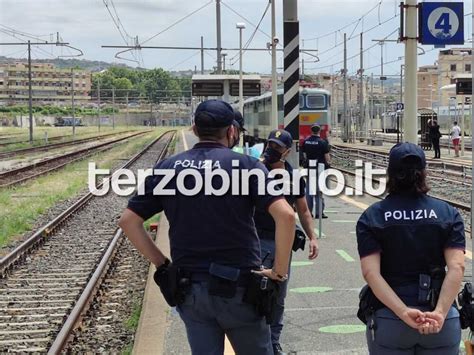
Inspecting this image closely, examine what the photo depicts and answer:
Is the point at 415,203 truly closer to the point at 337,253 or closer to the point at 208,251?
the point at 208,251

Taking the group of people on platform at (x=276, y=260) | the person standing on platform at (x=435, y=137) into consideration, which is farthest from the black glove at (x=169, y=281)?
the person standing on platform at (x=435, y=137)

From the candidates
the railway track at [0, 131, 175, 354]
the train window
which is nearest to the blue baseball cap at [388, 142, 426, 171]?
the railway track at [0, 131, 175, 354]

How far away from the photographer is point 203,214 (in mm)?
3492

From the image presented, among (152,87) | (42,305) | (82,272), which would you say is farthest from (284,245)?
(152,87)

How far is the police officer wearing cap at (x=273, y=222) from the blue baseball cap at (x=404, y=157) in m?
1.44

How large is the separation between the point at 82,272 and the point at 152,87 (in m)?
127

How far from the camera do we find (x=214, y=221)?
3479 millimetres

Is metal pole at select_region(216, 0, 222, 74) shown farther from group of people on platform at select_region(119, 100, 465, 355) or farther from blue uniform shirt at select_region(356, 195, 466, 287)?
blue uniform shirt at select_region(356, 195, 466, 287)

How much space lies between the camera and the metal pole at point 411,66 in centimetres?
801

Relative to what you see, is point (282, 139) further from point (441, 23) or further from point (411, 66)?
point (441, 23)

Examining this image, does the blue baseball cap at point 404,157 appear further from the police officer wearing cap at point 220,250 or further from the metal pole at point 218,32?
the metal pole at point 218,32

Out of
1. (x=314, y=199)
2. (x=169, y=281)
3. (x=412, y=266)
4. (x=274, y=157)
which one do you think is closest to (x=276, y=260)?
(x=169, y=281)

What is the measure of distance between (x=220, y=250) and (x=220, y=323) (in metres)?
0.37

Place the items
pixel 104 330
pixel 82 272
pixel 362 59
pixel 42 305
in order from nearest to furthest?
1. pixel 104 330
2. pixel 42 305
3. pixel 82 272
4. pixel 362 59
